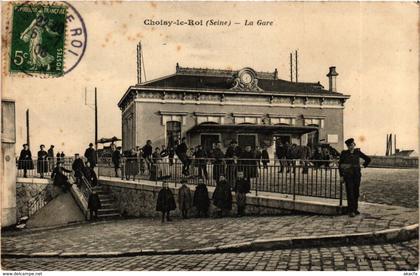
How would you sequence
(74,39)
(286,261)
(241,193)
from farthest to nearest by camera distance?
(241,193) → (74,39) → (286,261)

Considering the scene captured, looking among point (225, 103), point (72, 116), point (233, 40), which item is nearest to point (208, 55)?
point (233, 40)

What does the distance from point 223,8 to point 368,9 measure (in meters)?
3.44

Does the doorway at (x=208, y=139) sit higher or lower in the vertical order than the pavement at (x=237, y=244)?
higher

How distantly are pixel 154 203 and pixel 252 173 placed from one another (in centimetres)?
356

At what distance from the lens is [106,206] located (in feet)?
46.7

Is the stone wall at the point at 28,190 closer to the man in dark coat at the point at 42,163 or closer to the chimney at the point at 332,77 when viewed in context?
the man in dark coat at the point at 42,163

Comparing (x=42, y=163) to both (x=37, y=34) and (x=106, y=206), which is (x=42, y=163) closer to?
(x=106, y=206)

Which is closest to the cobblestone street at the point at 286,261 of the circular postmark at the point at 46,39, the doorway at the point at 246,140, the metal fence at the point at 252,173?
the metal fence at the point at 252,173

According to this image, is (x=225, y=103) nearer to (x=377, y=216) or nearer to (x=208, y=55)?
(x=208, y=55)

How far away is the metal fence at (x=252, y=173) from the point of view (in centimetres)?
944

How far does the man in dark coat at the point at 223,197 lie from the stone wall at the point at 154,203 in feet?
0.46

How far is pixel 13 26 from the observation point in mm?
8938

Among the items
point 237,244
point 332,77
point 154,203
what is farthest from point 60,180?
point 332,77

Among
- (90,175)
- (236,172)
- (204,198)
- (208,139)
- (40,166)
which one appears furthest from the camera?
(208,139)
